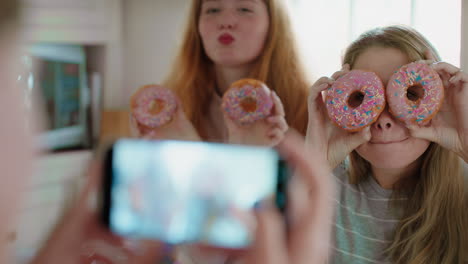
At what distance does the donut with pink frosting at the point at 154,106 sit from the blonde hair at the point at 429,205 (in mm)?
475

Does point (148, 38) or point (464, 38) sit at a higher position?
point (148, 38)

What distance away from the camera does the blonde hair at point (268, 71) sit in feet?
4.02

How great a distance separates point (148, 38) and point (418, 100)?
6.26ft

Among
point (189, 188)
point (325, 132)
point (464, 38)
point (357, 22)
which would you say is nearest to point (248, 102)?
point (325, 132)

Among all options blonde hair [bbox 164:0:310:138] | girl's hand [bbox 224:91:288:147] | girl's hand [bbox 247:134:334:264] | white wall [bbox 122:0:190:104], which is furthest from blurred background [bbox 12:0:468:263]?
girl's hand [bbox 247:134:334:264]

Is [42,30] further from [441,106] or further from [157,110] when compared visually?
[441,106]

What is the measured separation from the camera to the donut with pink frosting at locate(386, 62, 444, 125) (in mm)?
833

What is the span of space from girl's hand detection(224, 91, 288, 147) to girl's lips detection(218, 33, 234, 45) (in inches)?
8.3

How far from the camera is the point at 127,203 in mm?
579

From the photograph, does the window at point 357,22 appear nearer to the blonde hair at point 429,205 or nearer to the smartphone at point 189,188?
the blonde hair at point 429,205

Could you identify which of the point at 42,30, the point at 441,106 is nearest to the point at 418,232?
the point at 441,106

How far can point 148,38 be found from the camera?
2502mm

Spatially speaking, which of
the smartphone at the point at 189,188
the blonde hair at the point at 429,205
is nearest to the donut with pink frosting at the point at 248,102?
the blonde hair at the point at 429,205

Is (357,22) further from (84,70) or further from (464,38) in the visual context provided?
(84,70)
